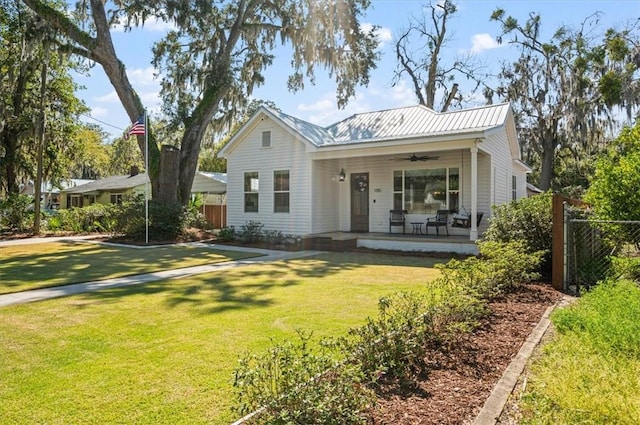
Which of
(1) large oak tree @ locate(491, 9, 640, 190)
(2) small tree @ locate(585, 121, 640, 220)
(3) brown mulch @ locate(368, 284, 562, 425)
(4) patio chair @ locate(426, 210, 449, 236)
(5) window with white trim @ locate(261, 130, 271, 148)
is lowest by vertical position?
(3) brown mulch @ locate(368, 284, 562, 425)

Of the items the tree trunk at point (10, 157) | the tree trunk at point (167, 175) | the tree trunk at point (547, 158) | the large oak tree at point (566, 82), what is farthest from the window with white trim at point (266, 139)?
the tree trunk at point (547, 158)

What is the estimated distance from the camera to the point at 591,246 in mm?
7730

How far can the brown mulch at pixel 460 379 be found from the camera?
105 inches

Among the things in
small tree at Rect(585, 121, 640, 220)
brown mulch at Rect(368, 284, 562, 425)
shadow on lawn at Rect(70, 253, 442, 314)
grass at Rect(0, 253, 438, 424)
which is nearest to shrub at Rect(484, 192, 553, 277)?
small tree at Rect(585, 121, 640, 220)

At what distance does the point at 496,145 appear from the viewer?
13.5 m

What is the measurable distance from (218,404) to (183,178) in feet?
54.6

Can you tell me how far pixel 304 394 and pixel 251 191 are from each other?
13653 mm

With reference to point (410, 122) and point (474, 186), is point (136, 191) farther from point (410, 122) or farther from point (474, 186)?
point (474, 186)

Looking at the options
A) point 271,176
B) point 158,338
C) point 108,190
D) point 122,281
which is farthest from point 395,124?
point 108,190

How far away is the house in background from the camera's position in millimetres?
23897

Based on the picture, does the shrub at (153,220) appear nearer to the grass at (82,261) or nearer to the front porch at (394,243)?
the grass at (82,261)

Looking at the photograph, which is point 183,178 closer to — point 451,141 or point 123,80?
point 123,80

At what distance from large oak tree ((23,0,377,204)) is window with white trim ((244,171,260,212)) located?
329 centimetres

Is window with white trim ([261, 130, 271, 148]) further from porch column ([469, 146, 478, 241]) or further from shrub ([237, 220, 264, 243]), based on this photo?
porch column ([469, 146, 478, 241])
